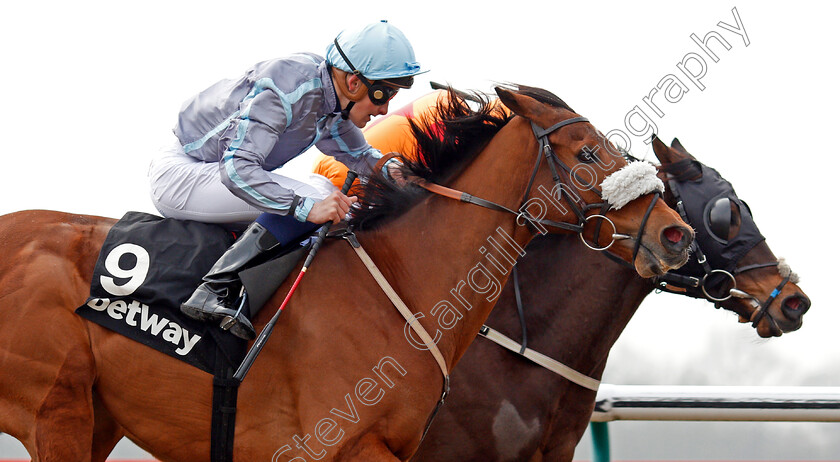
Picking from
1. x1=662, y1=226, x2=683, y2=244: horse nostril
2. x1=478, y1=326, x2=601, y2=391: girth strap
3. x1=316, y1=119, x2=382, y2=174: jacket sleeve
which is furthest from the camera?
x1=478, y1=326, x2=601, y2=391: girth strap

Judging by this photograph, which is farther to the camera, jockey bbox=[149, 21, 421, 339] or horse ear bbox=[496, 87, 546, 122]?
horse ear bbox=[496, 87, 546, 122]

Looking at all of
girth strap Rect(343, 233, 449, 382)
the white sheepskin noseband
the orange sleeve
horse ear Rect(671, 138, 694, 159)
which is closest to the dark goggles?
girth strap Rect(343, 233, 449, 382)

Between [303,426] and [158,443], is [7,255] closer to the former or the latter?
[158,443]

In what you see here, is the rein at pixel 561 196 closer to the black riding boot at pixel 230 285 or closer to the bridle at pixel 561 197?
the bridle at pixel 561 197

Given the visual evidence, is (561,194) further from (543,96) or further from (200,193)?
(200,193)

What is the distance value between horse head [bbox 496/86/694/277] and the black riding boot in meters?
0.87

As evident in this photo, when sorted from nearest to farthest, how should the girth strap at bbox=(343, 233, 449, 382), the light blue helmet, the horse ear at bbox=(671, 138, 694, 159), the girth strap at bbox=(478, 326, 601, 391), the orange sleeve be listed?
the girth strap at bbox=(343, 233, 449, 382)
the light blue helmet
the girth strap at bbox=(478, 326, 601, 391)
the horse ear at bbox=(671, 138, 694, 159)
the orange sleeve

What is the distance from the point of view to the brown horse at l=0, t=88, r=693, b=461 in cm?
248

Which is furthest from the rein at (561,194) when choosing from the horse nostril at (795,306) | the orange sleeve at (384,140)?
the horse nostril at (795,306)

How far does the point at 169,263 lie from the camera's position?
8.59 feet

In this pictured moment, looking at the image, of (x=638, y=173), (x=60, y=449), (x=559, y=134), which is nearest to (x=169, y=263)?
(x=60, y=449)

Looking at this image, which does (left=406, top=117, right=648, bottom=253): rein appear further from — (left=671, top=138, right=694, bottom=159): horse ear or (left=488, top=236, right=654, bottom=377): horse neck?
(left=671, top=138, right=694, bottom=159): horse ear

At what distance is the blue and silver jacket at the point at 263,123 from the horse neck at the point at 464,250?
0.39 metres

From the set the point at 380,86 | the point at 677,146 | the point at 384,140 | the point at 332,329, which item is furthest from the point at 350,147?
the point at 677,146
